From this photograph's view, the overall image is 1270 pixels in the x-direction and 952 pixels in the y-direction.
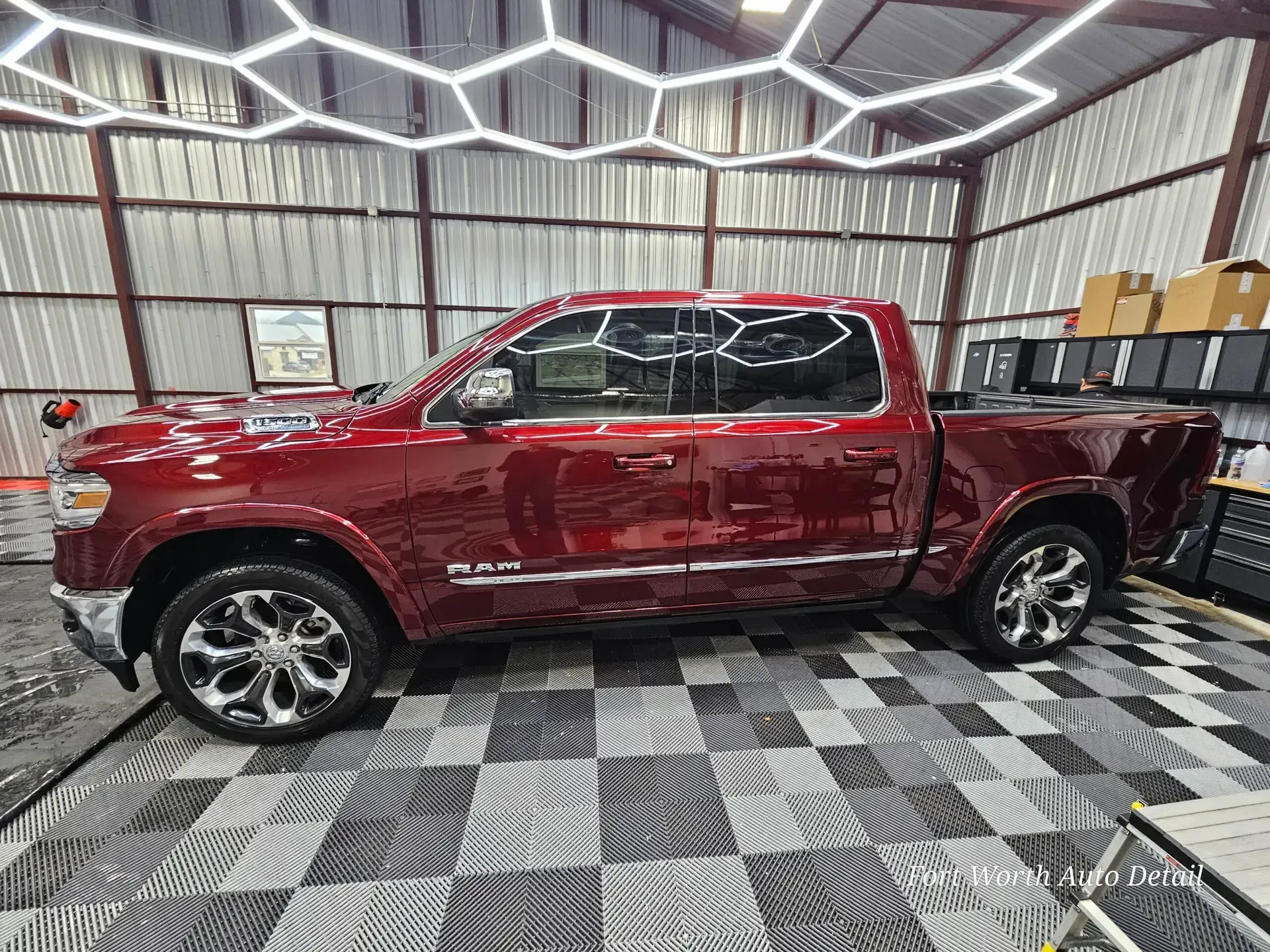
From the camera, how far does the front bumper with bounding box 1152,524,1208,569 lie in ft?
8.96

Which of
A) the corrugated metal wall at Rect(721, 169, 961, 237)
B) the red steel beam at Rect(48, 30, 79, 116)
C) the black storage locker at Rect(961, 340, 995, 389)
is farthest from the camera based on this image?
the corrugated metal wall at Rect(721, 169, 961, 237)

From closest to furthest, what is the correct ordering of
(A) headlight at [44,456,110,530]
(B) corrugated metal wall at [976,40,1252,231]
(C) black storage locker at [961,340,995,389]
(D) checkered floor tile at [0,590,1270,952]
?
(D) checkered floor tile at [0,590,1270,952] → (A) headlight at [44,456,110,530] → (B) corrugated metal wall at [976,40,1252,231] → (C) black storage locker at [961,340,995,389]

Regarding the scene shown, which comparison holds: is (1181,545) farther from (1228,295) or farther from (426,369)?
(426,369)

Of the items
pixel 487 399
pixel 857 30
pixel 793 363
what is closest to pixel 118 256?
pixel 487 399

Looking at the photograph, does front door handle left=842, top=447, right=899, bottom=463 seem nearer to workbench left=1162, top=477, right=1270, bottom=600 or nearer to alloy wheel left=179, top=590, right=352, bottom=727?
alloy wheel left=179, top=590, right=352, bottom=727

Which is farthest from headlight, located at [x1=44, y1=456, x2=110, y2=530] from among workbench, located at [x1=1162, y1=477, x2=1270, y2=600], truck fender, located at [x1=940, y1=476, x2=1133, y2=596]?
workbench, located at [x1=1162, y1=477, x2=1270, y2=600]

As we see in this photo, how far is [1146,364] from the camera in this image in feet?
15.8

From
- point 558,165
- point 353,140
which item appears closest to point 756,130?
point 558,165

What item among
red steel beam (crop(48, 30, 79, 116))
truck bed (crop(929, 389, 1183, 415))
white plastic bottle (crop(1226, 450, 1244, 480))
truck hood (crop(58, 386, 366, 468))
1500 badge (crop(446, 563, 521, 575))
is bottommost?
1500 badge (crop(446, 563, 521, 575))

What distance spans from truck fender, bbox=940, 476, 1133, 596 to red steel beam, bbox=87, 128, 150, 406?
10.7 metres

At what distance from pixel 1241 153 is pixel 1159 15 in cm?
155

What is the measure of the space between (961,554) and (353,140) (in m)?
9.40

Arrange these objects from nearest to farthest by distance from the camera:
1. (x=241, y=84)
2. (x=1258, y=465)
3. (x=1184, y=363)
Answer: (x=1258, y=465), (x=1184, y=363), (x=241, y=84)

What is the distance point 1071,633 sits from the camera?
2.76m
